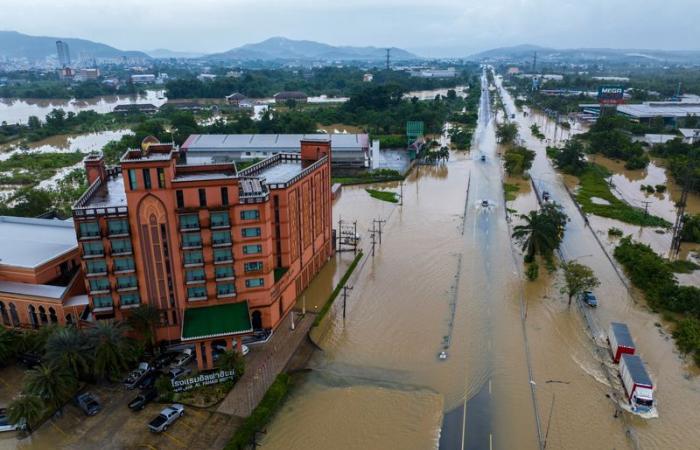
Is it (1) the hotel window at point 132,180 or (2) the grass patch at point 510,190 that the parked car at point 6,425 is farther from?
(2) the grass patch at point 510,190

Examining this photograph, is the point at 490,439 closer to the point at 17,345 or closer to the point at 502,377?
the point at 502,377

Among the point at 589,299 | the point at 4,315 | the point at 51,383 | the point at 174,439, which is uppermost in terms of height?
the point at 4,315

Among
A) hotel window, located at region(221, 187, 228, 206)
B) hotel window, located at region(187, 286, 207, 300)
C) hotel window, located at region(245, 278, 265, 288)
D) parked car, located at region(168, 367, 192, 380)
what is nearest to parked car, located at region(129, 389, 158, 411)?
parked car, located at region(168, 367, 192, 380)

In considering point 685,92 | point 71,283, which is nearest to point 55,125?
point 71,283

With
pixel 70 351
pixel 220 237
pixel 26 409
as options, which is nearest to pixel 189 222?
pixel 220 237

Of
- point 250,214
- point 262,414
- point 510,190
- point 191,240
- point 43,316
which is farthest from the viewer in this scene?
point 510,190

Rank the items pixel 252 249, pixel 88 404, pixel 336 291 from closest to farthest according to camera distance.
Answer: pixel 88 404, pixel 252 249, pixel 336 291

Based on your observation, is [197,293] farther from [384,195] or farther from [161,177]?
[384,195]
